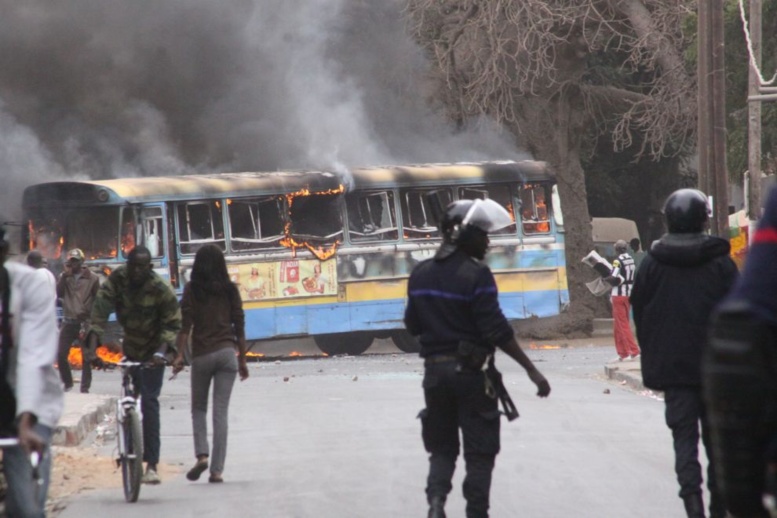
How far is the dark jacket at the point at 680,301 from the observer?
6.49 meters

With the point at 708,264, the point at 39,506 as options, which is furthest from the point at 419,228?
the point at 39,506

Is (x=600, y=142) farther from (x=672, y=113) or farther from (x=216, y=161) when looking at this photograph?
(x=216, y=161)

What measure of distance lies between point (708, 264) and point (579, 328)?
2223cm

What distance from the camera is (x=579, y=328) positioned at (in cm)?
2864

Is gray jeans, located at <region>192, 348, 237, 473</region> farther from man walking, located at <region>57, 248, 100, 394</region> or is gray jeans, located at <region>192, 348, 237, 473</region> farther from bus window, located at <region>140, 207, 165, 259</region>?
bus window, located at <region>140, 207, 165, 259</region>

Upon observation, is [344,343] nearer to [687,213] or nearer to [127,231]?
[127,231]

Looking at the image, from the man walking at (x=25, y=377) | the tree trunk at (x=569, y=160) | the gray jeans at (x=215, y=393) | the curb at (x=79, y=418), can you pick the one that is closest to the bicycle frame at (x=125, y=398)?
the gray jeans at (x=215, y=393)

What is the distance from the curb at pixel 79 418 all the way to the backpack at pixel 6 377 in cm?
624

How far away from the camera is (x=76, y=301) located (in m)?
16.3

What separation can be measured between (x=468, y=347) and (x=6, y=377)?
216cm

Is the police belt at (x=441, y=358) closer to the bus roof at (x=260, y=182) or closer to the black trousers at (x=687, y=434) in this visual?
the black trousers at (x=687, y=434)

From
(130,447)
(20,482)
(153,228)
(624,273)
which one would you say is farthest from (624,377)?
(20,482)

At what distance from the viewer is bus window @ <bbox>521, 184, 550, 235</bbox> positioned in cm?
2488

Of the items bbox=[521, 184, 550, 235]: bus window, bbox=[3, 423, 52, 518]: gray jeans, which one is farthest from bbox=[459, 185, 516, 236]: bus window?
bbox=[3, 423, 52, 518]: gray jeans
